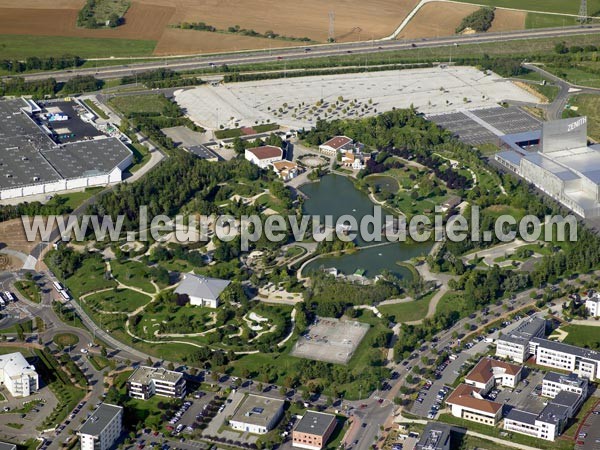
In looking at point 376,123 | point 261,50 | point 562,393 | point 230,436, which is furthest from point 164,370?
point 261,50

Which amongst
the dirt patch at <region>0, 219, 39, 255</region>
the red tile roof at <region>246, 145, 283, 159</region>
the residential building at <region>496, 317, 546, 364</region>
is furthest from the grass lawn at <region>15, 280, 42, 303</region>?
the residential building at <region>496, 317, 546, 364</region>

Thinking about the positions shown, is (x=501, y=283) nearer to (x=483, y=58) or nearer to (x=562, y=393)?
(x=562, y=393)

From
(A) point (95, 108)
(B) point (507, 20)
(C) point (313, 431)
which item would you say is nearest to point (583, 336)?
(C) point (313, 431)

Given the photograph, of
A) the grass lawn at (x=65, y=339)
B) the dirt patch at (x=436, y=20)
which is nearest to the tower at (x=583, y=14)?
the dirt patch at (x=436, y=20)

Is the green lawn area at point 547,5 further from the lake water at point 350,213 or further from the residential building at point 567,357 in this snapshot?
the residential building at point 567,357

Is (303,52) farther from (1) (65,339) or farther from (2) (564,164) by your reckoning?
(1) (65,339)

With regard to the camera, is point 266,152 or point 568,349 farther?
point 266,152
